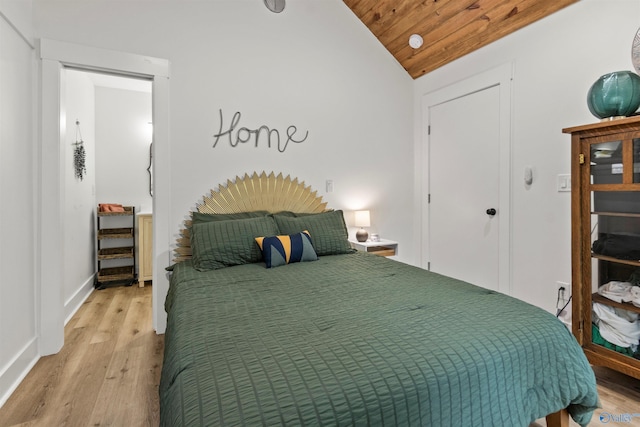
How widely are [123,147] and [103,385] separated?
130 inches

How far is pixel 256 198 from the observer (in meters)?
2.87

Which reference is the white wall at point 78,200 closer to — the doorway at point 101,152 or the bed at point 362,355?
the doorway at point 101,152

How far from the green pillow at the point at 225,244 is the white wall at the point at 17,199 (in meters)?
0.98

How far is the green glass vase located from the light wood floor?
1.54m

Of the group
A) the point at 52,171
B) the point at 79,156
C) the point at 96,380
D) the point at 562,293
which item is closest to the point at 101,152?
the point at 79,156

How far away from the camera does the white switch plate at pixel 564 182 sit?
234cm

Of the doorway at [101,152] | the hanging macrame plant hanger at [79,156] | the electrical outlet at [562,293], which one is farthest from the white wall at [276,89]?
the electrical outlet at [562,293]

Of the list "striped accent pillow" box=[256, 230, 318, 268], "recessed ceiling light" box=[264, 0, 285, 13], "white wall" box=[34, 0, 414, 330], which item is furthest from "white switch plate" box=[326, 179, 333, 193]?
"recessed ceiling light" box=[264, 0, 285, 13]

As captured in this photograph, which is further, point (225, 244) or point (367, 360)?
point (225, 244)

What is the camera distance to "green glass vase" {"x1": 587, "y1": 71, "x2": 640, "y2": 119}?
5.73 feet

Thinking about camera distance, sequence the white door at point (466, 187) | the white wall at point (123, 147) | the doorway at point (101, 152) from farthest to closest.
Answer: the white wall at point (123, 147) → the doorway at point (101, 152) → the white door at point (466, 187)

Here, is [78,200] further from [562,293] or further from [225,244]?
[562,293]

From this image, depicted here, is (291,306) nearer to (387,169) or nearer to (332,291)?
Answer: (332,291)

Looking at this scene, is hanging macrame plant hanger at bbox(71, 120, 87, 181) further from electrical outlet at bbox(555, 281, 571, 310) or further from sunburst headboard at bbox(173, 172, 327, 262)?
electrical outlet at bbox(555, 281, 571, 310)
